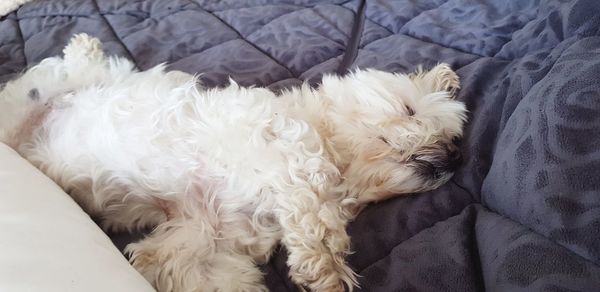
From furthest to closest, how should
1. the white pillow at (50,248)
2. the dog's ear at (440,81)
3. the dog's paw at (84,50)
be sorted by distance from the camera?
1. the dog's paw at (84,50)
2. the dog's ear at (440,81)
3. the white pillow at (50,248)

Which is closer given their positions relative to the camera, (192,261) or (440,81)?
(192,261)

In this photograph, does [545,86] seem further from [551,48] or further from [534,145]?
[551,48]

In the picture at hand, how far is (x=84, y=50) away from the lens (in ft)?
4.87

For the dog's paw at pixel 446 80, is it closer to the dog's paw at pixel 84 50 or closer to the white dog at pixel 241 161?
the white dog at pixel 241 161

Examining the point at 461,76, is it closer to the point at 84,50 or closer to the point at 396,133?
the point at 396,133

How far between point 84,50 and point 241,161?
0.77 meters

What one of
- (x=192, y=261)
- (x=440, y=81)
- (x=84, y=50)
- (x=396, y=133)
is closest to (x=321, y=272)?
(x=192, y=261)

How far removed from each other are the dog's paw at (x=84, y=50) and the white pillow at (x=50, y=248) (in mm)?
763

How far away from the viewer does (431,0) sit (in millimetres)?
1821

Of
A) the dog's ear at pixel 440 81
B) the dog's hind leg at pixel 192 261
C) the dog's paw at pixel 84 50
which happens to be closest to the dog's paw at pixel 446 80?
the dog's ear at pixel 440 81

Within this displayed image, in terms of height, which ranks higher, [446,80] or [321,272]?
[446,80]

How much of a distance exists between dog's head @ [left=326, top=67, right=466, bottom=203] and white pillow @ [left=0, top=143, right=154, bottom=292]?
615mm

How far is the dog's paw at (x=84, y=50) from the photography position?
4.84ft

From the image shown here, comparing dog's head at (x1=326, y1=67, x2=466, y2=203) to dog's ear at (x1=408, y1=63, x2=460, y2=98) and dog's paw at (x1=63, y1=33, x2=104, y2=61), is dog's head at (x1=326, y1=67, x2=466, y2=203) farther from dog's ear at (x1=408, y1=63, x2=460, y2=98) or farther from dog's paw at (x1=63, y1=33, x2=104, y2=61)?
dog's paw at (x1=63, y1=33, x2=104, y2=61)
